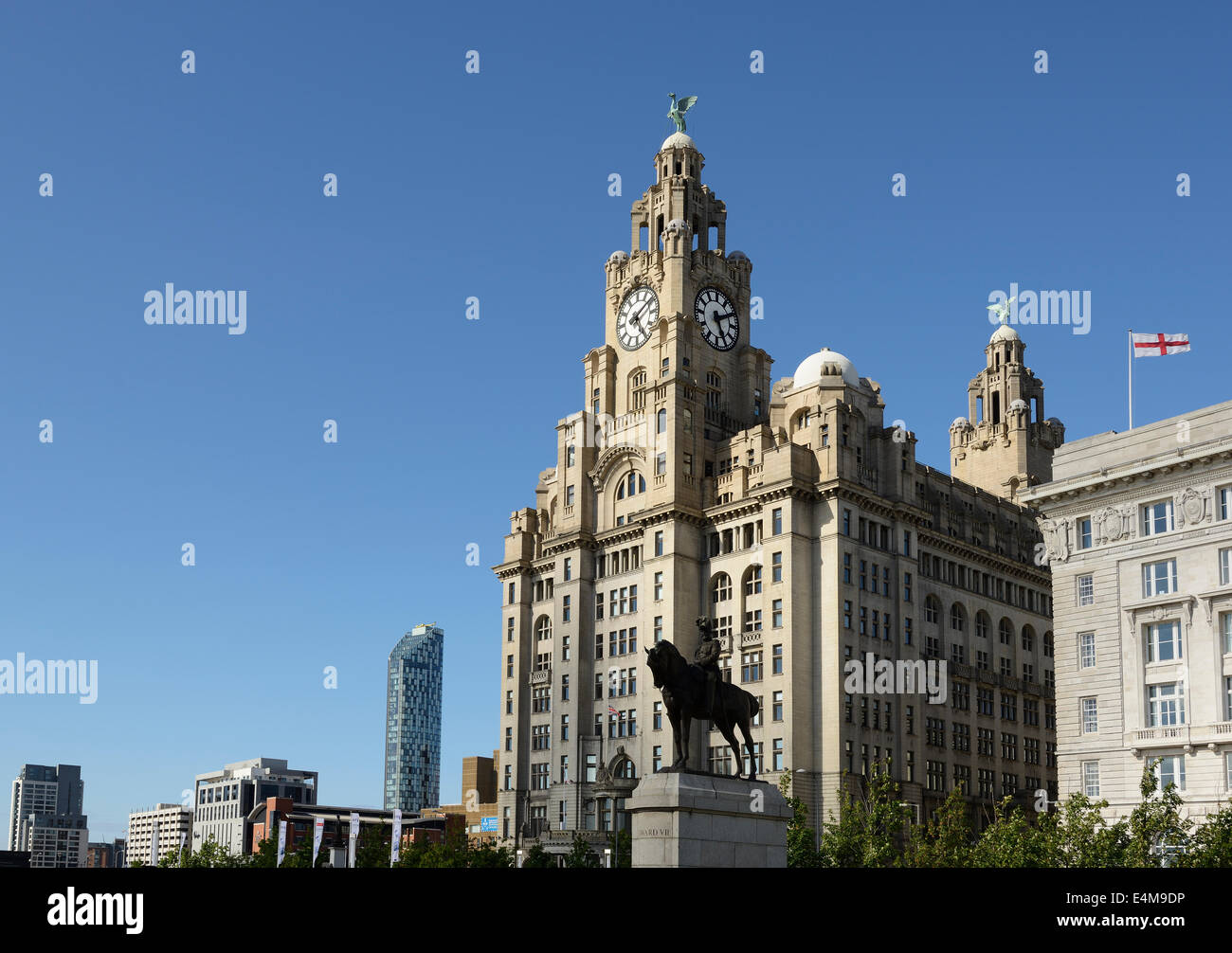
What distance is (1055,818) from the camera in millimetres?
70125

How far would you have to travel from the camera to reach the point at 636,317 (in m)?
125

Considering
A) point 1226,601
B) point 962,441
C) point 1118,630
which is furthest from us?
point 962,441

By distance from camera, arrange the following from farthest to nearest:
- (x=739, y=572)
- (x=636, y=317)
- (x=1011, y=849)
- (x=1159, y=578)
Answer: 1. (x=636, y=317)
2. (x=739, y=572)
3. (x=1159, y=578)
4. (x=1011, y=849)

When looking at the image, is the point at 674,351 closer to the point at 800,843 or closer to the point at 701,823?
the point at 800,843

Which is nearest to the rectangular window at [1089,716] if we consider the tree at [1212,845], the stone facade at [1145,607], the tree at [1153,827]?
the stone facade at [1145,607]

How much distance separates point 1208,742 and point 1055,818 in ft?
27.4

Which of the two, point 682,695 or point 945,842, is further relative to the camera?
point 945,842

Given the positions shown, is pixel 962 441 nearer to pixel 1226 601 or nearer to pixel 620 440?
pixel 620 440

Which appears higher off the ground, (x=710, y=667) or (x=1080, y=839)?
(x=710, y=667)

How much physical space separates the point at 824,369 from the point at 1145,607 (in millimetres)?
A: 51893

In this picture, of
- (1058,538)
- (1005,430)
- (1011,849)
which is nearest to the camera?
(1011,849)

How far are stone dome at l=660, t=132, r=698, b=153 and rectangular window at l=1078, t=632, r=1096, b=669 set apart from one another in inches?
2654

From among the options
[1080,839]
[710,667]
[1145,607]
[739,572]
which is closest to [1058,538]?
[1145,607]
